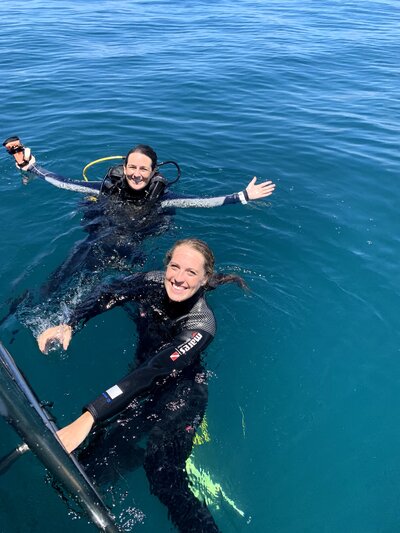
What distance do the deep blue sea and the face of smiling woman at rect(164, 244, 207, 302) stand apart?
3.35ft

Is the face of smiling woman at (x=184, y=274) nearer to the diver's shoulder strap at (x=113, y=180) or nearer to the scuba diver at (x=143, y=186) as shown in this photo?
the scuba diver at (x=143, y=186)

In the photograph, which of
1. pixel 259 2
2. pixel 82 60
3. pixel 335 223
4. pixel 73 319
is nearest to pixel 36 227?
pixel 73 319

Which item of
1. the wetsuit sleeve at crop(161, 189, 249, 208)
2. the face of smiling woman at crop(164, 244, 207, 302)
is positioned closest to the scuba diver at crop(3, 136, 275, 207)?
the wetsuit sleeve at crop(161, 189, 249, 208)

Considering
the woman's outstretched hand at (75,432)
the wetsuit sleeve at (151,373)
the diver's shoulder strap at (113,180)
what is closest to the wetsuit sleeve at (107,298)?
the wetsuit sleeve at (151,373)

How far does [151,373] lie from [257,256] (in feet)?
10.3

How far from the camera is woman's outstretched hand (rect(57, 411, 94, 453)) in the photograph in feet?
9.93

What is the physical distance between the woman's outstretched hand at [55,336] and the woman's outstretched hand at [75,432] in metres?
0.97

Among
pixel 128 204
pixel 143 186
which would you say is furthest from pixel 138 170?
pixel 128 204

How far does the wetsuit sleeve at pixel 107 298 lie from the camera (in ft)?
14.2

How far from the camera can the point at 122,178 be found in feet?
20.9

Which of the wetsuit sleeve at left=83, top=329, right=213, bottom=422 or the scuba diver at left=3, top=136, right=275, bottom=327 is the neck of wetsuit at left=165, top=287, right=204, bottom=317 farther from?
the scuba diver at left=3, top=136, right=275, bottom=327

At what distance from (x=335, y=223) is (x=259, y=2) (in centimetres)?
2271

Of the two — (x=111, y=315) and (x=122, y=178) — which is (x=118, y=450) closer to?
(x=111, y=315)

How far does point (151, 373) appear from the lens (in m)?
3.59
